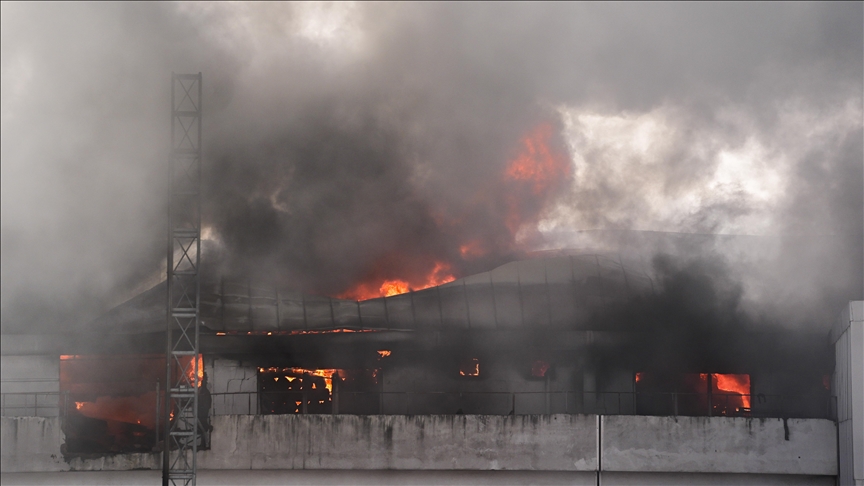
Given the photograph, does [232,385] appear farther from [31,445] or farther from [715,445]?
[715,445]

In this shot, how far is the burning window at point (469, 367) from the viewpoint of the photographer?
31.9m

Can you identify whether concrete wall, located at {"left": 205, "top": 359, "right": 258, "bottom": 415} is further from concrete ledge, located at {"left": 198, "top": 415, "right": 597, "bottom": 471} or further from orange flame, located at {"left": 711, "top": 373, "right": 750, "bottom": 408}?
orange flame, located at {"left": 711, "top": 373, "right": 750, "bottom": 408}

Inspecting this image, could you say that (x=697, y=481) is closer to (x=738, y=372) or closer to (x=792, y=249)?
(x=738, y=372)

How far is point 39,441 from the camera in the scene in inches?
1109

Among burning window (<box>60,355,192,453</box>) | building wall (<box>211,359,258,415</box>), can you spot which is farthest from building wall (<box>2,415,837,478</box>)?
building wall (<box>211,359,258,415</box>)

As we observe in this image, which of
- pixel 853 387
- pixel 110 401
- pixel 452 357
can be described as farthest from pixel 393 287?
pixel 853 387

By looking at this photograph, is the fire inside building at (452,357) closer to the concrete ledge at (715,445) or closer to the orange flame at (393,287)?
the concrete ledge at (715,445)

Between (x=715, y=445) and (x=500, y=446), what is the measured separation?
6903 millimetres

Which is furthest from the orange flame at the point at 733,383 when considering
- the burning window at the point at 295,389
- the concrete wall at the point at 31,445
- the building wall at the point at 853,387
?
the concrete wall at the point at 31,445

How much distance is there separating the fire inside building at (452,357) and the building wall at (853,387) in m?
6.05

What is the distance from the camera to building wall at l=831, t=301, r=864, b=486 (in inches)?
851

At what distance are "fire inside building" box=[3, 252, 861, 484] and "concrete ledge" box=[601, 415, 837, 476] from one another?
8.23 ft

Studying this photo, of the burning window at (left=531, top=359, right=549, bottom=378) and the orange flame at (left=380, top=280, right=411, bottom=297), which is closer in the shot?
the burning window at (left=531, top=359, right=549, bottom=378)

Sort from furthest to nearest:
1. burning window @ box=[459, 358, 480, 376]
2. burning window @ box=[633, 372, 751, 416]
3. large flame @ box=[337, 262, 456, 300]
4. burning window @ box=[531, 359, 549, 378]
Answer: large flame @ box=[337, 262, 456, 300] → burning window @ box=[459, 358, 480, 376] → burning window @ box=[531, 359, 549, 378] → burning window @ box=[633, 372, 751, 416]
